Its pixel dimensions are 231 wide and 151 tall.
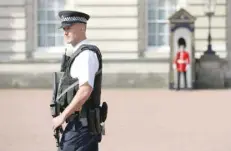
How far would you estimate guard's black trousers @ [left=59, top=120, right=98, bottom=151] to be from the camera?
5867mm

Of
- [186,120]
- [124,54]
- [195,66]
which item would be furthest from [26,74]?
[186,120]

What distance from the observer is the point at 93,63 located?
5883mm

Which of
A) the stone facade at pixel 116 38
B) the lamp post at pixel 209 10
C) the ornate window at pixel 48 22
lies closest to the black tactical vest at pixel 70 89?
the lamp post at pixel 209 10

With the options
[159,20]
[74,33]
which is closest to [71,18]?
[74,33]

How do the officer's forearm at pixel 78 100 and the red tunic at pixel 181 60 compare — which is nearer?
the officer's forearm at pixel 78 100

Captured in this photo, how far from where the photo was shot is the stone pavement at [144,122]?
36.9ft

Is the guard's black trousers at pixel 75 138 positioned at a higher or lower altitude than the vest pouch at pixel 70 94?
lower

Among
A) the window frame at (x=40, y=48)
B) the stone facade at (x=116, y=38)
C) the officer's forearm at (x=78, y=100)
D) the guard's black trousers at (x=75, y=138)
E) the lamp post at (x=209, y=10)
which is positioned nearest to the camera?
the officer's forearm at (x=78, y=100)

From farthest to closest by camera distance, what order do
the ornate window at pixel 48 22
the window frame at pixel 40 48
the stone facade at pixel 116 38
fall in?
the ornate window at pixel 48 22 < the window frame at pixel 40 48 < the stone facade at pixel 116 38

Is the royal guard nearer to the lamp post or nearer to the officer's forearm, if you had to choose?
the lamp post

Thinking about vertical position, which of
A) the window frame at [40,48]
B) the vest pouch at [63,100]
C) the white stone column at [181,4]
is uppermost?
the white stone column at [181,4]

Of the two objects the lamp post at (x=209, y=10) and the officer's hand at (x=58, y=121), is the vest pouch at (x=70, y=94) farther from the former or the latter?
the lamp post at (x=209, y=10)

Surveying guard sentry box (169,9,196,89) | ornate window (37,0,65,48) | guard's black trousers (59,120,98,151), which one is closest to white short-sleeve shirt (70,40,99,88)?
guard's black trousers (59,120,98,151)

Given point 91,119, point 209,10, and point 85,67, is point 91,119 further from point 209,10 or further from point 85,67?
point 209,10
